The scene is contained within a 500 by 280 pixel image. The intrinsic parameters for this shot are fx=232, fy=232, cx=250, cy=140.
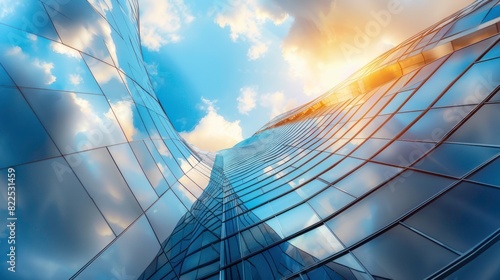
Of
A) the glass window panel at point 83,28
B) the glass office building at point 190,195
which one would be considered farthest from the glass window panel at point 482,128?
the glass window panel at point 83,28

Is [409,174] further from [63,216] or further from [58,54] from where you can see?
[58,54]

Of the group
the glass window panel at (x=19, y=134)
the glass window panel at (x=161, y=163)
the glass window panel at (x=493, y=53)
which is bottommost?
the glass window panel at (x=493, y=53)

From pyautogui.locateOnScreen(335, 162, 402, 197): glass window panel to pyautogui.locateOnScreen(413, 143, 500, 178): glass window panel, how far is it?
108 centimetres

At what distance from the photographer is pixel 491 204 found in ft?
19.2

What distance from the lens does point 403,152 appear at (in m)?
10.1

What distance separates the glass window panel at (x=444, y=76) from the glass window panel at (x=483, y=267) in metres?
7.93

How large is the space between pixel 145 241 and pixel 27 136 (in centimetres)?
467

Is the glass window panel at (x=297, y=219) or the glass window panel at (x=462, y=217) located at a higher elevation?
the glass window panel at (x=297, y=219)

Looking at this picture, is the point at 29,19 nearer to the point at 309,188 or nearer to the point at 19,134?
the point at 19,134

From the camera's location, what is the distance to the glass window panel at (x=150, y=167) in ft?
34.1

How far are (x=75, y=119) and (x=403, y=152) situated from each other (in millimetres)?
12675

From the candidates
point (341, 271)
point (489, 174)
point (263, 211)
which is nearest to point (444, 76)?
point (489, 174)

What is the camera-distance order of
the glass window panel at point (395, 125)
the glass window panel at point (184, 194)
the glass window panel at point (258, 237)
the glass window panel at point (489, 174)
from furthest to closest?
the glass window panel at point (184, 194) → the glass window panel at point (395, 125) → the glass window panel at point (258, 237) → the glass window panel at point (489, 174)

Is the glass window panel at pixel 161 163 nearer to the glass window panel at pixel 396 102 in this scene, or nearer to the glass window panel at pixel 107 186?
the glass window panel at pixel 107 186
